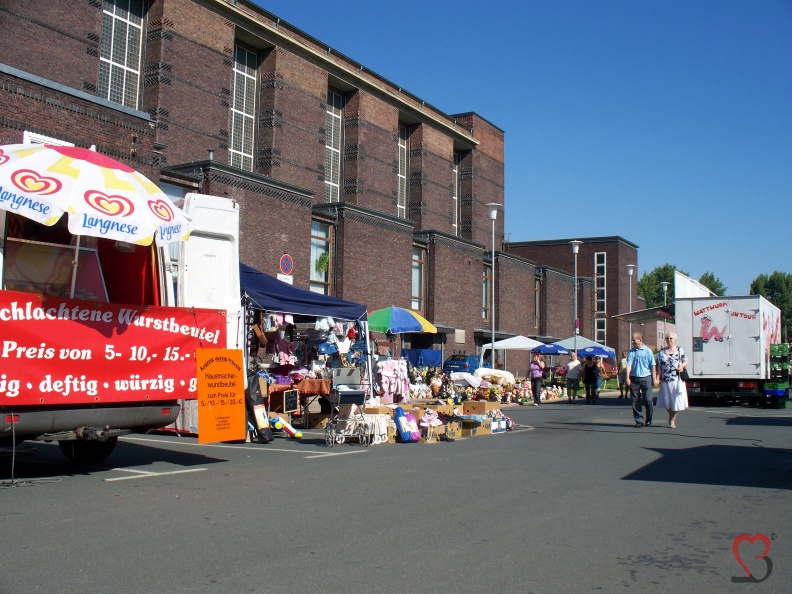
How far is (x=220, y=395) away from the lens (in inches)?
376

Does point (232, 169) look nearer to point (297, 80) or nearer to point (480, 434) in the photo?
point (297, 80)

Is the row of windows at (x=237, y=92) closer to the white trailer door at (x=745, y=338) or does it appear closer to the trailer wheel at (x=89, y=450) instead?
the white trailer door at (x=745, y=338)

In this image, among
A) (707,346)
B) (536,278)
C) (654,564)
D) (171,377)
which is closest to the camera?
(654,564)

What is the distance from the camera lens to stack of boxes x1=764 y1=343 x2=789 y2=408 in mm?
24703

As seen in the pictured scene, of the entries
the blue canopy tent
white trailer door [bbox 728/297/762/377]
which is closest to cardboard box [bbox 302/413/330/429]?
the blue canopy tent

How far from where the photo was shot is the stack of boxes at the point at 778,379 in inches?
973

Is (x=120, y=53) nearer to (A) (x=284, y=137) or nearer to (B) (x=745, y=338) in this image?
(A) (x=284, y=137)

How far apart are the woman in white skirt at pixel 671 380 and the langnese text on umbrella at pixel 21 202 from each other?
11.9 m

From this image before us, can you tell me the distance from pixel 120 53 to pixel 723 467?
2399 cm

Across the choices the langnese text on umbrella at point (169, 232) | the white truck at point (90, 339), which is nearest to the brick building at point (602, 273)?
the white truck at point (90, 339)

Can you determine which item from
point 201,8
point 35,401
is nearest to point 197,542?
point 35,401

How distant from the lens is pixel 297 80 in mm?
33281

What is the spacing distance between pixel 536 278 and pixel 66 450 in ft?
142

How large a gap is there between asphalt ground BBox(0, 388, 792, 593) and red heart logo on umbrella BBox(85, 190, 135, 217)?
2.82 m
